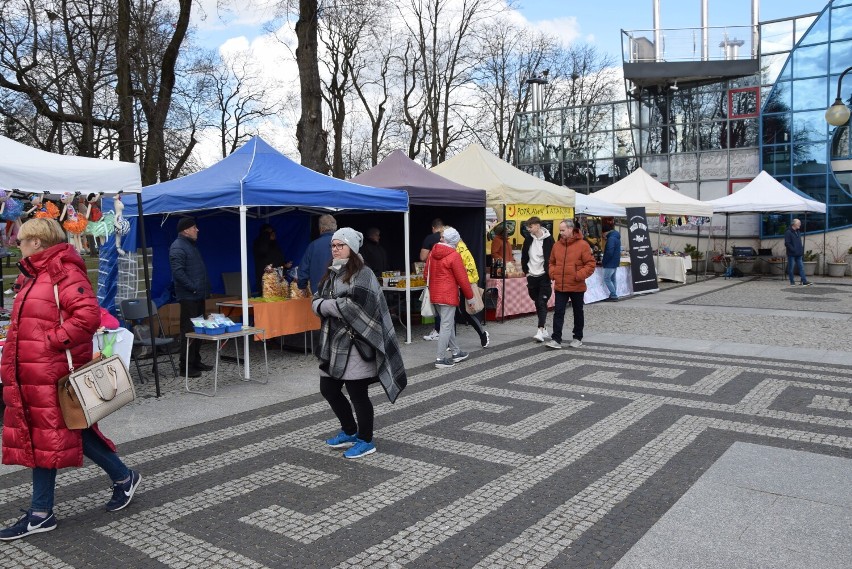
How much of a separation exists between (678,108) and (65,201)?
83.5 ft

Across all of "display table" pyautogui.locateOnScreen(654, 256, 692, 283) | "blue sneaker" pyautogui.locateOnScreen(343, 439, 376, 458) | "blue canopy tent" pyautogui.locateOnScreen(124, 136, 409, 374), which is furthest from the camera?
"display table" pyautogui.locateOnScreen(654, 256, 692, 283)

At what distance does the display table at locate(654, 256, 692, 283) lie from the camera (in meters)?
21.0

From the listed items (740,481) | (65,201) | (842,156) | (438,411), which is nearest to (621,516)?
(740,481)

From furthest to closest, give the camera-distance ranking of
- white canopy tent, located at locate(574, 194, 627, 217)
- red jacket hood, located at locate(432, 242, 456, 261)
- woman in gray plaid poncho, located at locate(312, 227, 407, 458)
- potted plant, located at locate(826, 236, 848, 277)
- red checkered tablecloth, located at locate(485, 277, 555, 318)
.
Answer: potted plant, located at locate(826, 236, 848, 277) → white canopy tent, located at locate(574, 194, 627, 217) → red checkered tablecloth, located at locate(485, 277, 555, 318) → red jacket hood, located at locate(432, 242, 456, 261) → woman in gray plaid poncho, located at locate(312, 227, 407, 458)

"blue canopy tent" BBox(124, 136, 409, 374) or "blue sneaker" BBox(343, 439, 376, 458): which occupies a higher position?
"blue canopy tent" BBox(124, 136, 409, 374)

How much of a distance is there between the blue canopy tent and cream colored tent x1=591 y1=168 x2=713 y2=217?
1165 cm

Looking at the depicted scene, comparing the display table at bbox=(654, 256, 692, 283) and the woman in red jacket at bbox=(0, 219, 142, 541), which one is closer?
the woman in red jacket at bbox=(0, 219, 142, 541)

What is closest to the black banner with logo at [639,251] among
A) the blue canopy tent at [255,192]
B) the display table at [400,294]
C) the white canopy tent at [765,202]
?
the white canopy tent at [765,202]

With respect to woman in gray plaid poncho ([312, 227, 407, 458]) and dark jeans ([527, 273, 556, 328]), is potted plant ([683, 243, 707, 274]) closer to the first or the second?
dark jeans ([527, 273, 556, 328])

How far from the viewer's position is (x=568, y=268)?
9594 mm

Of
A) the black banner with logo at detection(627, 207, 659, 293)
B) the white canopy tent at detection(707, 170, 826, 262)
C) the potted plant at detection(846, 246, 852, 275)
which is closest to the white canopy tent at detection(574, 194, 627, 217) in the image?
the black banner with logo at detection(627, 207, 659, 293)

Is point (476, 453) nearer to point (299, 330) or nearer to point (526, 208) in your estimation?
point (299, 330)

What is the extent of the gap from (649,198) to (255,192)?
47.8 feet

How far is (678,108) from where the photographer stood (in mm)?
27656
